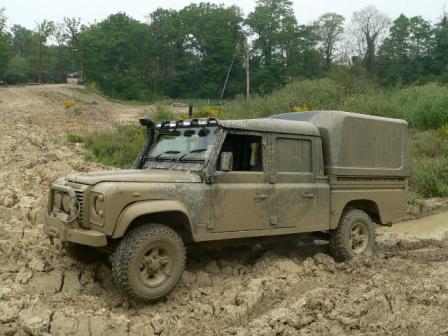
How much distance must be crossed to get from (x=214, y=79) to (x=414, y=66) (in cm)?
2360

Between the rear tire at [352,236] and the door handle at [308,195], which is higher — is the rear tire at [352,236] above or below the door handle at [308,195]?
below

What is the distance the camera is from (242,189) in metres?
5.87

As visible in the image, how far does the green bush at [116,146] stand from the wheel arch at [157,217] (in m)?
7.67

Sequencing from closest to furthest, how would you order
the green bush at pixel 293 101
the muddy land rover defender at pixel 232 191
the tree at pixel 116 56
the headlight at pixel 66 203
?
1. the muddy land rover defender at pixel 232 191
2. the headlight at pixel 66 203
3. the green bush at pixel 293 101
4. the tree at pixel 116 56

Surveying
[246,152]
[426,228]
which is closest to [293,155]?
[246,152]

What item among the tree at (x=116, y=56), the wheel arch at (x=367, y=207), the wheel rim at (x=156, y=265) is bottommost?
the wheel rim at (x=156, y=265)

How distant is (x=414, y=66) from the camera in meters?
58.8

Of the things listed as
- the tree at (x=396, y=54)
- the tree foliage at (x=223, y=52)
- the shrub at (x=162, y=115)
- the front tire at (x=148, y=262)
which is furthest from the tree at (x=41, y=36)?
the front tire at (x=148, y=262)

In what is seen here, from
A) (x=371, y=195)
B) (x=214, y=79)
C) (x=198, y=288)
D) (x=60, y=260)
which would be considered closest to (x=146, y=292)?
(x=198, y=288)

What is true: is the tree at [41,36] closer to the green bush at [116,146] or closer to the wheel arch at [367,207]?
the green bush at [116,146]

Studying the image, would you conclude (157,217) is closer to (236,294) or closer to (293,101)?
(236,294)

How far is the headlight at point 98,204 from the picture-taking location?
4934 mm

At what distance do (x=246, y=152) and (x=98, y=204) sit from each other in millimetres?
2035

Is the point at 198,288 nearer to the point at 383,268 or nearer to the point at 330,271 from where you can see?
the point at 330,271
